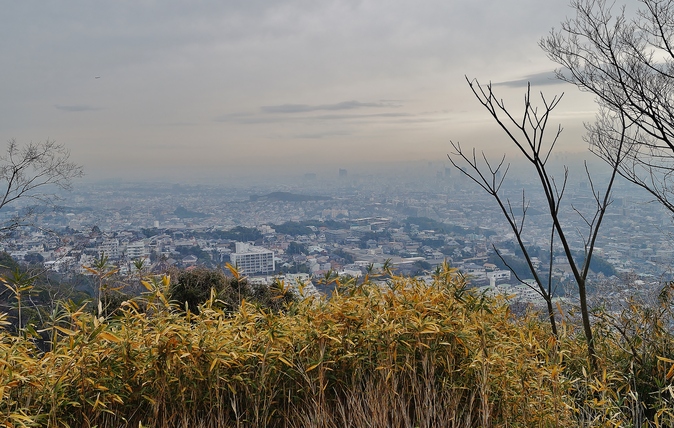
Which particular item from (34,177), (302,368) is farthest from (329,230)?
(302,368)

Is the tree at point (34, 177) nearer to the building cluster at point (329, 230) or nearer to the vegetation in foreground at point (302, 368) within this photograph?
the building cluster at point (329, 230)

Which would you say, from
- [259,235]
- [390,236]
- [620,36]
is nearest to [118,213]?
[259,235]

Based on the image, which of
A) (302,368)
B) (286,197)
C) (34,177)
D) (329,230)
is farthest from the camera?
(286,197)

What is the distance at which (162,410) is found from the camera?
1831 millimetres

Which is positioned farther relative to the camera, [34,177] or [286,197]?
[286,197]

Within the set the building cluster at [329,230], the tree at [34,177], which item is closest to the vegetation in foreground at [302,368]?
the building cluster at [329,230]

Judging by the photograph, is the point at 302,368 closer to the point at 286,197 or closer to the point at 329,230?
the point at 329,230

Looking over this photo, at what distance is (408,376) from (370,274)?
58cm

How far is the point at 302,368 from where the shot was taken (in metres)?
1.95

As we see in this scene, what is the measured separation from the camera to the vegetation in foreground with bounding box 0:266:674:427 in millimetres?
1679

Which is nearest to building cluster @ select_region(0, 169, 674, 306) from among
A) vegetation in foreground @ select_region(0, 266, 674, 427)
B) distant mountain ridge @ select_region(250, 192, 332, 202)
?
distant mountain ridge @ select_region(250, 192, 332, 202)

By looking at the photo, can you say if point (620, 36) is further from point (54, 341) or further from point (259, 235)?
point (259, 235)

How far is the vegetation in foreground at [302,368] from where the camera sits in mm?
1679

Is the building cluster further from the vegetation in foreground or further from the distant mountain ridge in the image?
the vegetation in foreground
